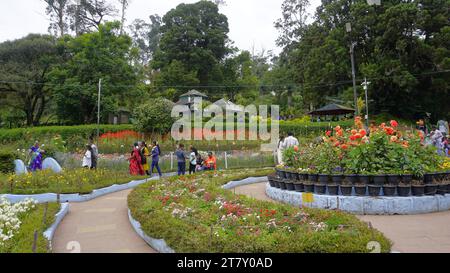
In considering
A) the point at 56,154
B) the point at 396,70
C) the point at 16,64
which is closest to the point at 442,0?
the point at 396,70

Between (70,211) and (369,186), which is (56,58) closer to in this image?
(70,211)

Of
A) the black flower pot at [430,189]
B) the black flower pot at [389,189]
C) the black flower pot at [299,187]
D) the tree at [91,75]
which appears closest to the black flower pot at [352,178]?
the black flower pot at [389,189]

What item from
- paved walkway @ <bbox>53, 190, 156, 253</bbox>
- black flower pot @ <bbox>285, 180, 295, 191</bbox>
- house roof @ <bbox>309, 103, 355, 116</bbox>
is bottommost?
paved walkway @ <bbox>53, 190, 156, 253</bbox>

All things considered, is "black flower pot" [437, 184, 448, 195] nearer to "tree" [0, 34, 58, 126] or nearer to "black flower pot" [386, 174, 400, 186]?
"black flower pot" [386, 174, 400, 186]

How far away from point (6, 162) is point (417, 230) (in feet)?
41.6

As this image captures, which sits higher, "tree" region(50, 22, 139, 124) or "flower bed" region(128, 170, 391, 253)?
"tree" region(50, 22, 139, 124)

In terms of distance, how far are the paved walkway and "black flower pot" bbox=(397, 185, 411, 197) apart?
5123 mm

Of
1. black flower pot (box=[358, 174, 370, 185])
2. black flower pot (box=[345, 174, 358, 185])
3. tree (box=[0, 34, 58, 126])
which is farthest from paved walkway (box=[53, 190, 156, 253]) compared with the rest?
tree (box=[0, 34, 58, 126])

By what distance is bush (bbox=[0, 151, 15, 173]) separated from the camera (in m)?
12.6

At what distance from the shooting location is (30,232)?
5.78m

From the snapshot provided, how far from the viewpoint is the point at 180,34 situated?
125 ft

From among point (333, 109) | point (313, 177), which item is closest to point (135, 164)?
point (313, 177)

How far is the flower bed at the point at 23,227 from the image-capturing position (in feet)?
16.4
